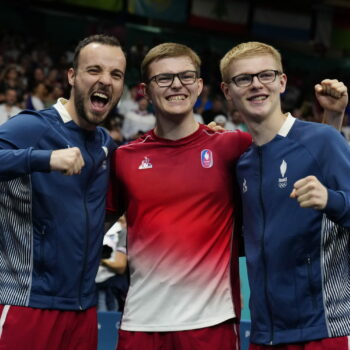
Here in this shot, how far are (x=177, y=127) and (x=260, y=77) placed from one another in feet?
2.15

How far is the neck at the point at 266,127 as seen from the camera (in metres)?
3.83

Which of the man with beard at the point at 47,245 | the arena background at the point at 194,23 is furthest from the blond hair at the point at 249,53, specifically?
the arena background at the point at 194,23

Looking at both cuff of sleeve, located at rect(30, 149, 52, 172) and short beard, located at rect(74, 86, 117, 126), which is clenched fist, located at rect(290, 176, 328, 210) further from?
short beard, located at rect(74, 86, 117, 126)

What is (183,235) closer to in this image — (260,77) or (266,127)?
(266,127)

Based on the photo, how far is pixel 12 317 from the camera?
3.86 metres

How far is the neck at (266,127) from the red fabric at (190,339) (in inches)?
39.6

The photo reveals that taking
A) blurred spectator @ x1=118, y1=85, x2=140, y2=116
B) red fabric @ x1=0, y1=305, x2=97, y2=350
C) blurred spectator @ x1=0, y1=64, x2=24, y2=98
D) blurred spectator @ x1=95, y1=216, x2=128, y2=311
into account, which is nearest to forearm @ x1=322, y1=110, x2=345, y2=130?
red fabric @ x1=0, y1=305, x2=97, y2=350

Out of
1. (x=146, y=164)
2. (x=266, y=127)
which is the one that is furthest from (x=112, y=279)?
(x=266, y=127)

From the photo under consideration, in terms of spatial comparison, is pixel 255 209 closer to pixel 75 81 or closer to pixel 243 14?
pixel 75 81

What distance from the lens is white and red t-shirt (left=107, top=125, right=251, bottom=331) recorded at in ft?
13.3

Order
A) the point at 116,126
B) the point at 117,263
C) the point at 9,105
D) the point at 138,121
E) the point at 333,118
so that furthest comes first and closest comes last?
the point at 138,121
the point at 116,126
the point at 9,105
the point at 117,263
the point at 333,118

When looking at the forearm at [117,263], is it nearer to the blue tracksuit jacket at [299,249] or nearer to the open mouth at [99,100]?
the open mouth at [99,100]

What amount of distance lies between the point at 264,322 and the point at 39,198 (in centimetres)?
130

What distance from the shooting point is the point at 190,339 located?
13.1ft
